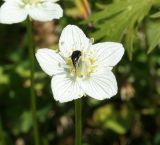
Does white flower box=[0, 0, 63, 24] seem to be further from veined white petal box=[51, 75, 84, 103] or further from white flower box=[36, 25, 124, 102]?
veined white petal box=[51, 75, 84, 103]

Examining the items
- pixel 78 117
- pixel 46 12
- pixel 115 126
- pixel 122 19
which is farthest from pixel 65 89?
pixel 115 126

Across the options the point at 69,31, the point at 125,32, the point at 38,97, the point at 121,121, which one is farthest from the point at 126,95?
the point at 69,31

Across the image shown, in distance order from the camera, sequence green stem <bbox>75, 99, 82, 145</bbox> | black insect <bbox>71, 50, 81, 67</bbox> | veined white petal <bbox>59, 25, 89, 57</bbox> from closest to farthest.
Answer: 1. green stem <bbox>75, 99, 82, 145</bbox>
2. black insect <bbox>71, 50, 81, 67</bbox>
3. veined white petal <bbox>59, 25, 89, 57</bbox>

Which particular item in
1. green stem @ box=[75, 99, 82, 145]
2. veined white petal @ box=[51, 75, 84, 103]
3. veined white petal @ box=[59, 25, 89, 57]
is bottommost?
green stem @ box=[75, 99, 82, 145]

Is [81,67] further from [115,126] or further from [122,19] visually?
[115,126]

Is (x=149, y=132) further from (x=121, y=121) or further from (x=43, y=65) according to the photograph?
(x=43, y=65)

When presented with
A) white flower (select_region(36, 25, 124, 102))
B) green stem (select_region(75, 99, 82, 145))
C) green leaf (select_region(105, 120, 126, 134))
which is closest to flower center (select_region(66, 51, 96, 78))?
white flower (select_region(36, 25, 124, 102))

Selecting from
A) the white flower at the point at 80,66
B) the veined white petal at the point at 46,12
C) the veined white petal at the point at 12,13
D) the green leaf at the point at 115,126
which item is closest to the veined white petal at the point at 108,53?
the white flower at the point at 80,66
